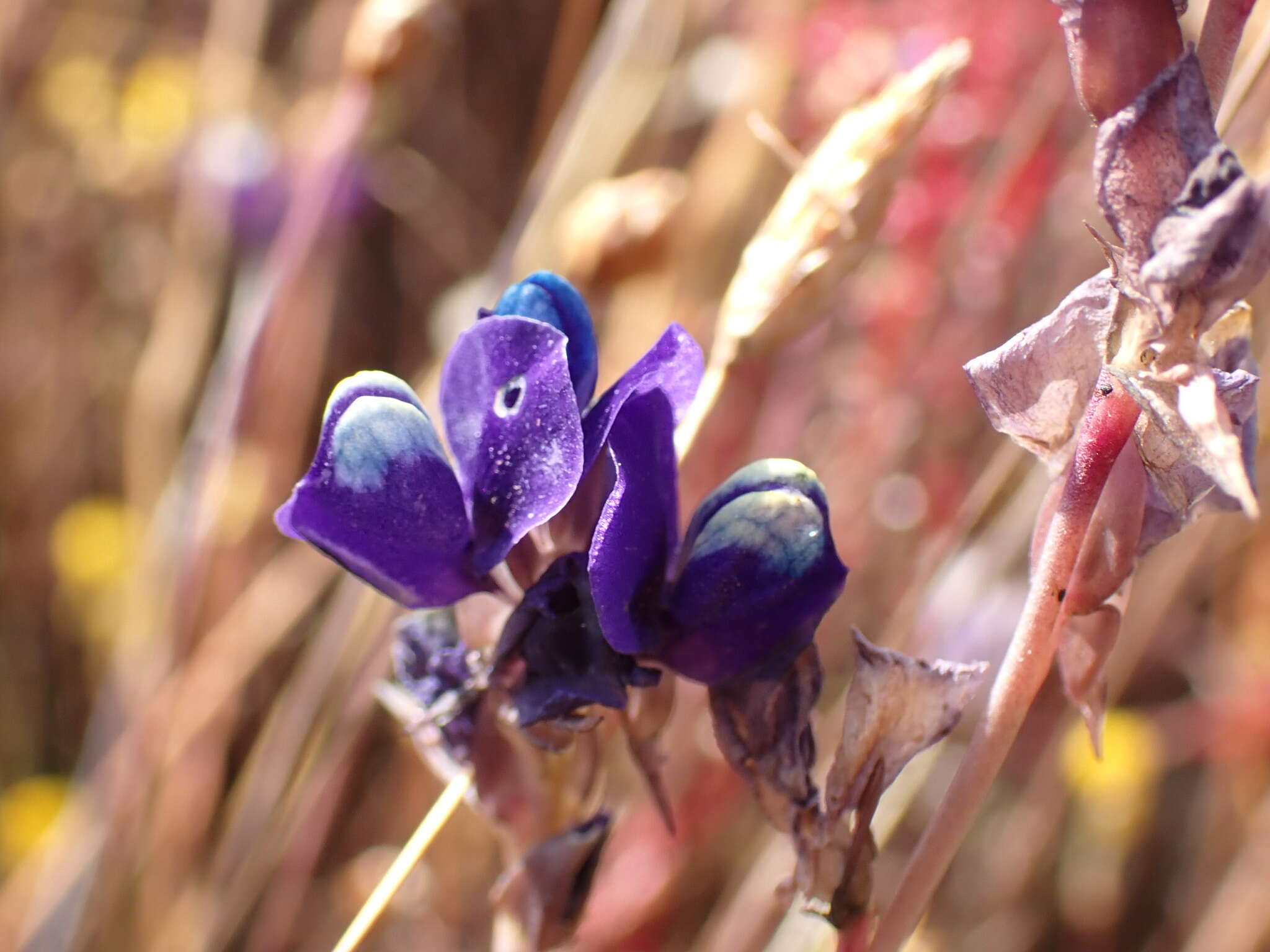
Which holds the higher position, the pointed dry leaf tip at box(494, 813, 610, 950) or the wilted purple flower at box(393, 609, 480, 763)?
the wilted purple flower at box(393, 609, 480, 763)

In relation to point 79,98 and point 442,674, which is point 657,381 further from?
point 79,98

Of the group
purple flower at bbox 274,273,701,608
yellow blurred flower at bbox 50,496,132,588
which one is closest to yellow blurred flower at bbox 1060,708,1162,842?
purple flower at bbox 274,273,701,608

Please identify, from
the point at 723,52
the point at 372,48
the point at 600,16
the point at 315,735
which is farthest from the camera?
the point at 600,16

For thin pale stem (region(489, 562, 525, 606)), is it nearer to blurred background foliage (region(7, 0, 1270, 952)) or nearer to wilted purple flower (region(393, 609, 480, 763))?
wilted purple flower (region(393, 609, 480, 763))

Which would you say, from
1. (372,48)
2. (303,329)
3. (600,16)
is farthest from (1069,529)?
(600,16)

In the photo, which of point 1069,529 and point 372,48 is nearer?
point 1069,529

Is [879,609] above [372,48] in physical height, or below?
below

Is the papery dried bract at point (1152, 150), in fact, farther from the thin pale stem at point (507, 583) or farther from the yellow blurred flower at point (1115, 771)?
the yellow blurred flower at point (1115, 771)

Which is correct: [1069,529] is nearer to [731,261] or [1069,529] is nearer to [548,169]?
[548,169]

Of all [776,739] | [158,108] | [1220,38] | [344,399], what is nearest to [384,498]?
[344,399]
